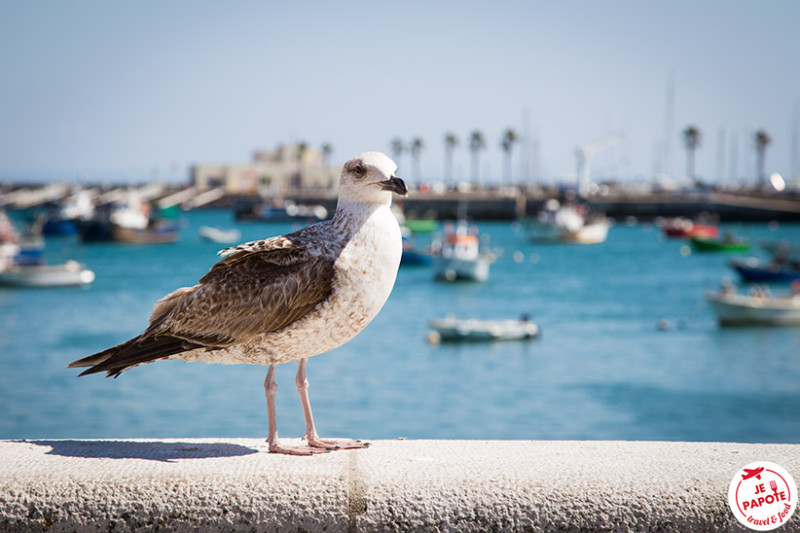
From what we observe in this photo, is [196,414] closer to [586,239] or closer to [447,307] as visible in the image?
[447,307]

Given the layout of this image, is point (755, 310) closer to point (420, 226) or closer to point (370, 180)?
point (370, 180)

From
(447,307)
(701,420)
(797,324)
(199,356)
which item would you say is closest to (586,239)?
(447,307)

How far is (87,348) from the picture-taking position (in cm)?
4209

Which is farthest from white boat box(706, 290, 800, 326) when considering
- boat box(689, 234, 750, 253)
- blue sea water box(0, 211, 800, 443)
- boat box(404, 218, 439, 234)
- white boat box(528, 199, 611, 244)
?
boat box(404, 218, 439, 234)

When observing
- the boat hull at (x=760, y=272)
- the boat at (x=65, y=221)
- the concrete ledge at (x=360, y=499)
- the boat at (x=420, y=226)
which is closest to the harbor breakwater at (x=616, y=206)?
the boat at (x=420, y=226)

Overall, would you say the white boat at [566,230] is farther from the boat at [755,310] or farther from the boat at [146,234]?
the boat at [755,310]

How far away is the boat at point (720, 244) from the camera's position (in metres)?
84.0

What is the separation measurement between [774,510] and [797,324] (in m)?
44.3

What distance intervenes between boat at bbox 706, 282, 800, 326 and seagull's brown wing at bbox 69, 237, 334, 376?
40639mm

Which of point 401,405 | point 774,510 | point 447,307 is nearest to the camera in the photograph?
point 774,510

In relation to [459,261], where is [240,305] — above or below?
above

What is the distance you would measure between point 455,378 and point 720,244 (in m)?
58.8

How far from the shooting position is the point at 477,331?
3891 cm

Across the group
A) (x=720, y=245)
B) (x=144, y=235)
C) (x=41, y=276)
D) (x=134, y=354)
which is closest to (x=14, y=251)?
(x=41, y=276)
